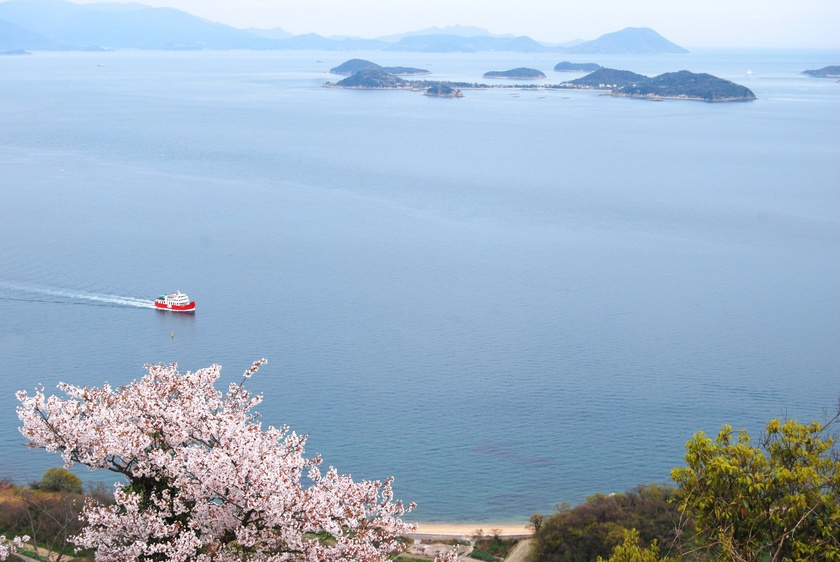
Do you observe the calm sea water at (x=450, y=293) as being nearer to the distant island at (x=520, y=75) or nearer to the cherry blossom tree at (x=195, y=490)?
the cherry blossom tree at (x=195, y=490)

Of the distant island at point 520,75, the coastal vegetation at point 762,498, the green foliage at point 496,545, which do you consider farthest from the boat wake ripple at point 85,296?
the distant island at point 520,75

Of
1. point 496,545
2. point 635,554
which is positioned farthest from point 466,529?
point 635,554

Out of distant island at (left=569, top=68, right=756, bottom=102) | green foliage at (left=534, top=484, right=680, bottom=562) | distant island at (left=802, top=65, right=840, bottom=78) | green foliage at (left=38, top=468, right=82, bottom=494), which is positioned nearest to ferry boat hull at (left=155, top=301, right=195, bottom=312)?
green foliage at (left=38, top=468, right=82, bottom=494)

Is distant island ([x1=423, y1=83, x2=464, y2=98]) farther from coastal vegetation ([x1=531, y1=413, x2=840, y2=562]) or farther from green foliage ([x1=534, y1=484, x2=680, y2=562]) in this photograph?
coastal vegetation ([x1=531, y1=413, x2=840, y2=562])

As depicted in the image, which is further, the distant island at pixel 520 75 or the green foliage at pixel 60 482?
the distant island at pixel 520 75

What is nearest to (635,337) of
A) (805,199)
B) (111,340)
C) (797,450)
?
(111,340)

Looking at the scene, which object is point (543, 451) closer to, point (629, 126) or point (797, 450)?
point (797, 450)
